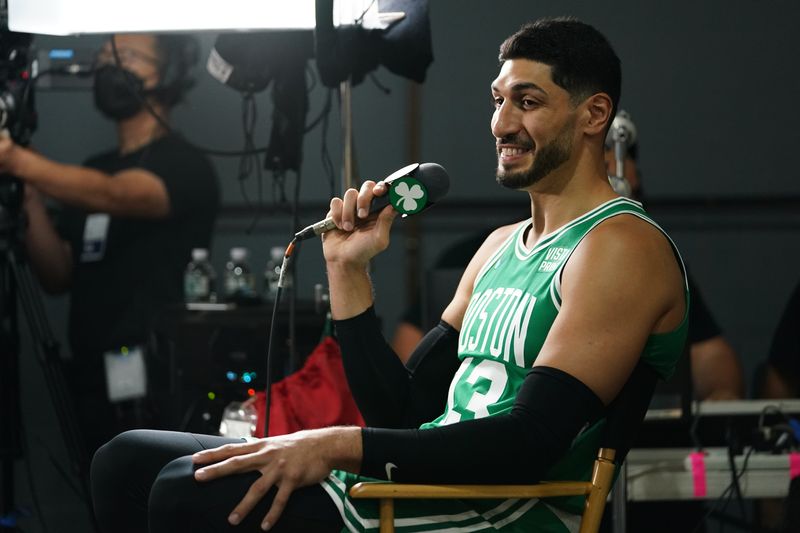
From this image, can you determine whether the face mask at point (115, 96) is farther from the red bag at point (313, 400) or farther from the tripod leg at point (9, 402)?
the red bag at point (313, 400)

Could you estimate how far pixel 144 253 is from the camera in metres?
3.55

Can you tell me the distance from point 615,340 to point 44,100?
10.6ft

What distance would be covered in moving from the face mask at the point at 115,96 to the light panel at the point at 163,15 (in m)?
1.24

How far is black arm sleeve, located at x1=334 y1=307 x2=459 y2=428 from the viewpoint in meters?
1.71

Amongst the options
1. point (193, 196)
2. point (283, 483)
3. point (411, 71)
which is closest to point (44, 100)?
point (193, 196)

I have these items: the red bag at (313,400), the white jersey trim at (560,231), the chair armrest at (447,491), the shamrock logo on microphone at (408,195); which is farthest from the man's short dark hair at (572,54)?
the red bag at (313,400)

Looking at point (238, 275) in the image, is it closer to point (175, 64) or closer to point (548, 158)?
point (175, 64)

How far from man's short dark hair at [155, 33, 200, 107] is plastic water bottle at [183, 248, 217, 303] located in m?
0.60

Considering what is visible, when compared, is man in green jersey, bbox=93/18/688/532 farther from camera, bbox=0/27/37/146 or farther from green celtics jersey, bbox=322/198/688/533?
camera, bbox=0/27/37/146

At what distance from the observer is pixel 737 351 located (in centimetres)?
392

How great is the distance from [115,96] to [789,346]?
233cm

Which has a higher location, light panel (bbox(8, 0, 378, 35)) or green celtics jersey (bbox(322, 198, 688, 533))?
light panel (bbox(8, 0, 378, 35))

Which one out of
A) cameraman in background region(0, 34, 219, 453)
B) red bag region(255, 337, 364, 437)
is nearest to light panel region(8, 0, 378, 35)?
red bag region(255, 337, 364, 437)

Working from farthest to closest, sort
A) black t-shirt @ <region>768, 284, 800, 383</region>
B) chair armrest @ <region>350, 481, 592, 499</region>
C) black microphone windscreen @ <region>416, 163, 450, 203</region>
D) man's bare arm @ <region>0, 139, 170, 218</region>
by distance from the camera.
Result: man's bare arm @ <region>0, 139, 170, 218</region>, black t-shirt @ <region>768, 284, 800, 383</region>, black microphone windscreen @ <region>416, 163, 450, 203</region>, chair armrest @ <region>350, 481, 592, 499</region>
